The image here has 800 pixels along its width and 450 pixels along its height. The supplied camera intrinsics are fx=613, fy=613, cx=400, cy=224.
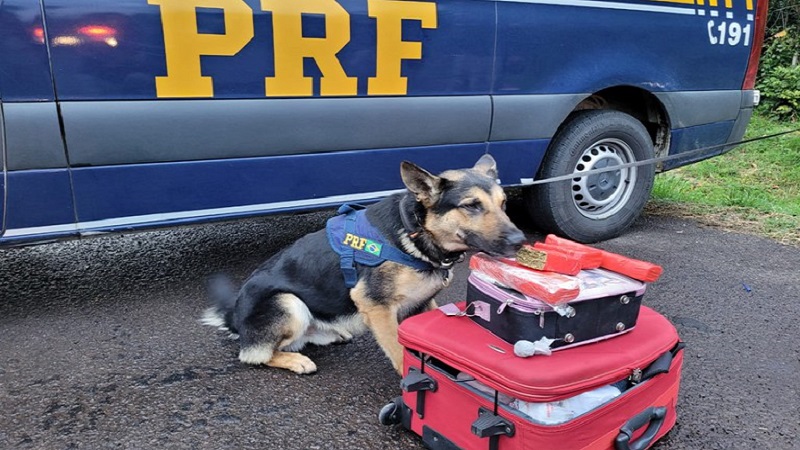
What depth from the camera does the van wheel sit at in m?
4.44

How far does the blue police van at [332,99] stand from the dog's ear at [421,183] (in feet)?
3.83

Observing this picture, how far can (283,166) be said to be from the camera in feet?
11.4

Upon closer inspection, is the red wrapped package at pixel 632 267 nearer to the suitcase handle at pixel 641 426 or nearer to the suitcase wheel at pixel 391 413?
the suitcase handle at pixel 641 426

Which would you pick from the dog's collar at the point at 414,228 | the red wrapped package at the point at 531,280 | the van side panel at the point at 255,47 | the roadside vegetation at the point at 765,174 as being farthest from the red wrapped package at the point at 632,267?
the roadside vegetation at the point at 765,174

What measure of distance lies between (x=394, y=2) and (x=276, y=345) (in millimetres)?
2042

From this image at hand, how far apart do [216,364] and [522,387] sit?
5.20 feet

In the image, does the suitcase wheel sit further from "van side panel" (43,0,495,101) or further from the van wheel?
the van wheel

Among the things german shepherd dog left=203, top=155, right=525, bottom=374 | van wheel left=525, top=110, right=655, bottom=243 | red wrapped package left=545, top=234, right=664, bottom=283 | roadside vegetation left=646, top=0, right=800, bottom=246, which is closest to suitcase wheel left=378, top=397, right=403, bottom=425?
german shepherd dog left=203, top=155, right=525, bottom=374

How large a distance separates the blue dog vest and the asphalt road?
53 centimetres

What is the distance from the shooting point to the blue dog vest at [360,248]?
2.61m

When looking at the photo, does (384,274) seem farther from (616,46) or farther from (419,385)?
(616,46)

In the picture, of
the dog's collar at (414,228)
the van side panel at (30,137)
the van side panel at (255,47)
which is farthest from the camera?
the van side panel at (255,47)

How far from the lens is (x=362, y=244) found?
2.65 meters

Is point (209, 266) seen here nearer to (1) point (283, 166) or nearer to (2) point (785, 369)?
(1) point (283, 166)
